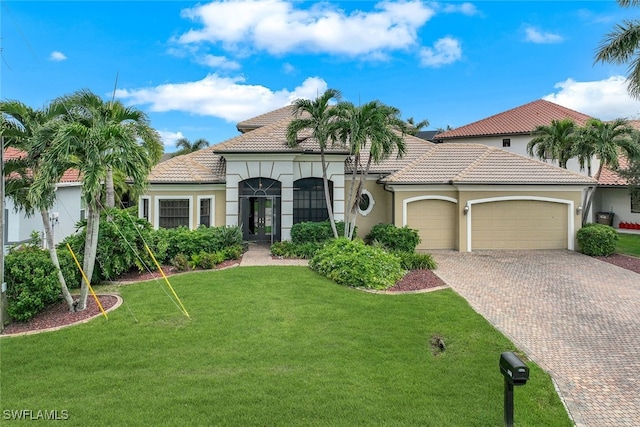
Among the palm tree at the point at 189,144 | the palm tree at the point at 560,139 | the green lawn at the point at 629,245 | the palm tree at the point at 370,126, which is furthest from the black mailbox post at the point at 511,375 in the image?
the palm tree at the point at 189,144

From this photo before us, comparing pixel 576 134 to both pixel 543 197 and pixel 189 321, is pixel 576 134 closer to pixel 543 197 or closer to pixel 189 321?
pixel 543 197

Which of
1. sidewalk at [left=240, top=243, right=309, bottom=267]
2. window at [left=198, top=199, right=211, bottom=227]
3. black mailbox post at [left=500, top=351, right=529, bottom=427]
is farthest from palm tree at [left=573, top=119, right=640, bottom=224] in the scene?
window at [left=198, top=199, right=211, bottom=227]

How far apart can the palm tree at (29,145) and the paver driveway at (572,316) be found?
10.1m

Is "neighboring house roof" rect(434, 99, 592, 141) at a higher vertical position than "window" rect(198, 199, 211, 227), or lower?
higher

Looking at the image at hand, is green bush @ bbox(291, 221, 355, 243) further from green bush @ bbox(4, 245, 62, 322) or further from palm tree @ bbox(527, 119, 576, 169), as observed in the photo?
palm tree @ bbox(527, 119, 576, 169)

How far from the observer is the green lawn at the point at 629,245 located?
663 inches

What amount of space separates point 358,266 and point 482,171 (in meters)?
9.59

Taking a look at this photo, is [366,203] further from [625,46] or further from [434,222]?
[625,46]

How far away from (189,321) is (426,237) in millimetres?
12326

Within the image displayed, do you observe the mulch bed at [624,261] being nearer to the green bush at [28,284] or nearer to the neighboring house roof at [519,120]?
the green bush at [28,284]

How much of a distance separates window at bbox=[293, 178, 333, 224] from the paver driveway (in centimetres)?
623

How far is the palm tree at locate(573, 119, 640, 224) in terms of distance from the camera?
56.1 ft

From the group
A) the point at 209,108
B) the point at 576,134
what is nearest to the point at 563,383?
the point at 576,134

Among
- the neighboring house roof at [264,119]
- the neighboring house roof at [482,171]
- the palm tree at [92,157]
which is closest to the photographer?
the palm tree at [92,157]
